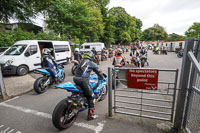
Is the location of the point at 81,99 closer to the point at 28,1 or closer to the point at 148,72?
the point at 148,72

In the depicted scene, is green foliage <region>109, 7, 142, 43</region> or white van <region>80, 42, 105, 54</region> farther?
green foliage <region>109, 7, 142, 43</region>

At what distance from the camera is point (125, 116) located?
114 inches

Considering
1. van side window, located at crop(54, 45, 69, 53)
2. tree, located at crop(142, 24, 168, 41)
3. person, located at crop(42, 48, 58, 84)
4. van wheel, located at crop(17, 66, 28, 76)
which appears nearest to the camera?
person, located at crop(42, 48, 58, 84)

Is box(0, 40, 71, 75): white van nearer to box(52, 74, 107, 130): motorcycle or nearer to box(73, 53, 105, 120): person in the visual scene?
box(52, 74, 107, 130): motorcycle

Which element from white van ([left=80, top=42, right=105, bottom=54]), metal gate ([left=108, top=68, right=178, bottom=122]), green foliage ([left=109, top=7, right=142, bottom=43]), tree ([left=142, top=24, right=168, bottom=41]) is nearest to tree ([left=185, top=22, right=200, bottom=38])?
tree ([left=142, top=24, right=168, bottom=41])

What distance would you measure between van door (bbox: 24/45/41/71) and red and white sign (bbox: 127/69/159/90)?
24.5 ft

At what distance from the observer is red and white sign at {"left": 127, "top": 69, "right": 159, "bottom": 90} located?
91.7 inches

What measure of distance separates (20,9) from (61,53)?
14.7ft

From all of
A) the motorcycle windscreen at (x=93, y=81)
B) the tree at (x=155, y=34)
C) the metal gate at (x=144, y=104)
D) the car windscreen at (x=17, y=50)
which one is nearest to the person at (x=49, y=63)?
the motorcycle windscreen at (x=93, y=81)

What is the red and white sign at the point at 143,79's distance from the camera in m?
2.33

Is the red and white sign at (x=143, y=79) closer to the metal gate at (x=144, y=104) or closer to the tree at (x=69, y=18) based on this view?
the metal gate at (x=144, y=104)

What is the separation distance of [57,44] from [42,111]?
8046 millimetres

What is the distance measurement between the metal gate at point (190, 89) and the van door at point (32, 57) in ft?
27.6

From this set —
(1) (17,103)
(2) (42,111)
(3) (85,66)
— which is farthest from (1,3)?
(3) (85,66)
